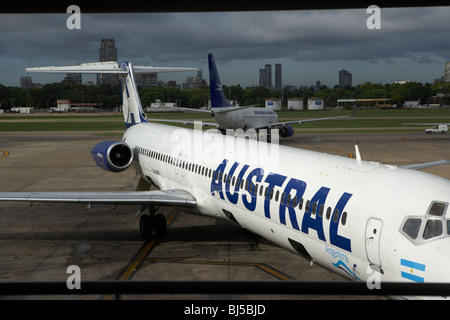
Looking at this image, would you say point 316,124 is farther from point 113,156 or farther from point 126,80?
point 113,156

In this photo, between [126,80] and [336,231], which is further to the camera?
[126,80]

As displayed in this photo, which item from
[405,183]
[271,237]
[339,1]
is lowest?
[271,237]

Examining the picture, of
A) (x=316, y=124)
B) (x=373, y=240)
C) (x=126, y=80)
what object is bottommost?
(x=316, y=124)

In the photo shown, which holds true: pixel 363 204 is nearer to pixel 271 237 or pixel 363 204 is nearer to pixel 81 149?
pixel 271 237

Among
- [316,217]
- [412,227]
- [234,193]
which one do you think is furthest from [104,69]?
[412,227]

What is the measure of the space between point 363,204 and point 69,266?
27.5 ft

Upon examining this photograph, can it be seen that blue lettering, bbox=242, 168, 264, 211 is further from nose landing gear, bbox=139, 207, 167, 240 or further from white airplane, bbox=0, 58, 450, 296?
nose landing gear, bbox=139, 207, 167, 240

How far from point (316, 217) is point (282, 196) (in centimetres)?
140

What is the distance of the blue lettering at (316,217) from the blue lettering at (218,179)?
417cm

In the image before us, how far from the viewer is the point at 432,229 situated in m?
6.62

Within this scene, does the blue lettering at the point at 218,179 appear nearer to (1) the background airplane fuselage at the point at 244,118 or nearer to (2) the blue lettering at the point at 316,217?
(2) the blue lettering at the point at 316,217

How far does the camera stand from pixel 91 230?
54.7ft

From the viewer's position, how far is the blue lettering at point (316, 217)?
28.8 feet
